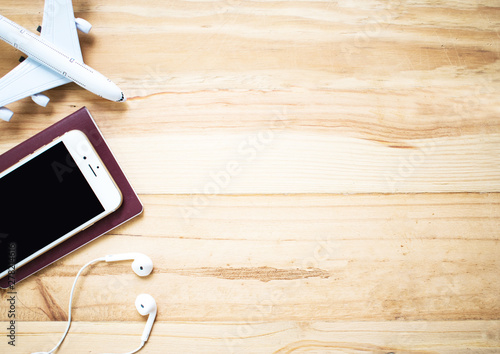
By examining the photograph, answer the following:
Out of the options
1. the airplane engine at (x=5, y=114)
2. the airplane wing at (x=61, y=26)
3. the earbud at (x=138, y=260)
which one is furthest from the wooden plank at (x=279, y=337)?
the airplane wing at (x=61, y=26)

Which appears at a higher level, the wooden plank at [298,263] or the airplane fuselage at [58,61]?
the airplane fuselage at [58,61]

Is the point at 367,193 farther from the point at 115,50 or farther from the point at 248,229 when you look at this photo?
the point at 115,50

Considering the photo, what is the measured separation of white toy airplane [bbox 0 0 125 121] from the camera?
2.00 ft

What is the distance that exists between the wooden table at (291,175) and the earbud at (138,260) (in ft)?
0.08

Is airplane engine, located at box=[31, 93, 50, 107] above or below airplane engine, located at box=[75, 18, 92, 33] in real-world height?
below

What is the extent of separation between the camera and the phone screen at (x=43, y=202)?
62cm

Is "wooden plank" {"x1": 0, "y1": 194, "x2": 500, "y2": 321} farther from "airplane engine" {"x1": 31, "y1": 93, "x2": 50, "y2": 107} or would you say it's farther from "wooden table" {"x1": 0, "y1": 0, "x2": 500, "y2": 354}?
"airplane engine" {"x1": 31, "y1": 93, "x2": 50, "y2": 107}

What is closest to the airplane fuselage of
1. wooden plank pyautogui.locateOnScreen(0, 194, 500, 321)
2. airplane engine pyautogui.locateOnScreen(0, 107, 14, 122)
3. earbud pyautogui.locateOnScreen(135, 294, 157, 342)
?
airplane engine pyautogui.locateOnScreen(0, 107, 14, 122)

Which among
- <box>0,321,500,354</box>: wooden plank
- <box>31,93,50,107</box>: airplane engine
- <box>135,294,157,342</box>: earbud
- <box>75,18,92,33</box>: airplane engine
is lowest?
<box>0,321,500,354</box>: wooden plank

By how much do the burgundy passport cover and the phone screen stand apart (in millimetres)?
26

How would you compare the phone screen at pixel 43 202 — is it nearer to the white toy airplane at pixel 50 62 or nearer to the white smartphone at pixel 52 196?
the white smartphone at pixel 52 196

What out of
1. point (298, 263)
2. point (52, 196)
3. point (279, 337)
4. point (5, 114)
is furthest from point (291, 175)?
point (5, 114)

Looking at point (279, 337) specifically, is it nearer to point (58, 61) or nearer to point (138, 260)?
point (138, 260)

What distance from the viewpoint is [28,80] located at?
2.07ft
